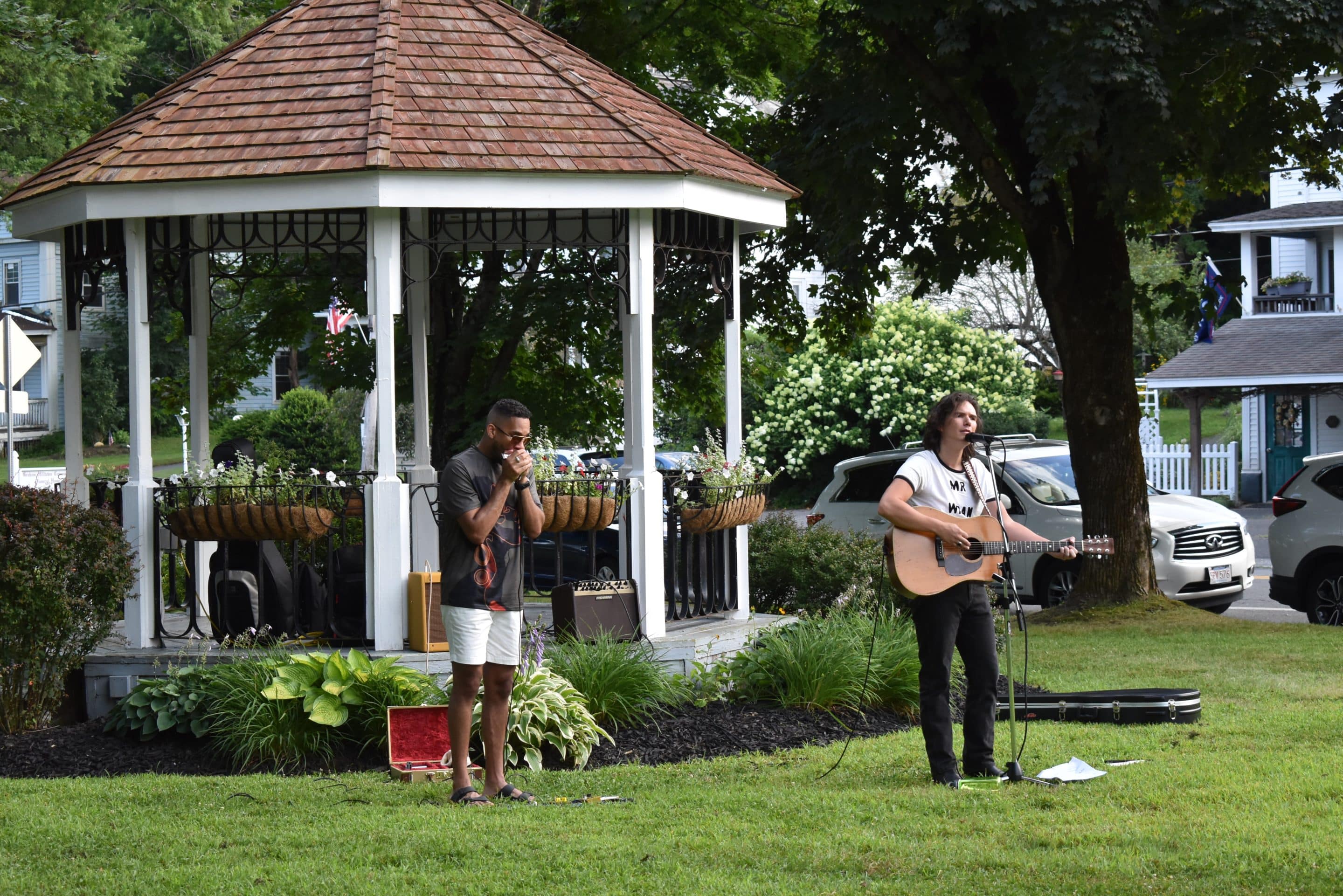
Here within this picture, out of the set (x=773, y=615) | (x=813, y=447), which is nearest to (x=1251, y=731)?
(x=773, y=615)

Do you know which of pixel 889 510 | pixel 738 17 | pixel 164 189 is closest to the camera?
pixel 889 510

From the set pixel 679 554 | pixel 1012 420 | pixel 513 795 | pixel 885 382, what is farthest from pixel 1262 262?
pixel 513 795

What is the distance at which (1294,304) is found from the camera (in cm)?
3412

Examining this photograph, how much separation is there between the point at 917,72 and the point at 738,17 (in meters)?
3.27

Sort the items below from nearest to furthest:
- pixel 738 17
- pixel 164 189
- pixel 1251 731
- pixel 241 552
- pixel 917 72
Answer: pixel 1251 731
pixel 164 189
pixel 241 552
pixel 917 72
pixel 738 17

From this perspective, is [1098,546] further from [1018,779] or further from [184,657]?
[184,657]

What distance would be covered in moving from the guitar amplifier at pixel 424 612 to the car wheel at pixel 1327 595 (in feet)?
30.5

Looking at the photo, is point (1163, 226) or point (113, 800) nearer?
point (113, 800)

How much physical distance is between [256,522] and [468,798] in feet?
10.5

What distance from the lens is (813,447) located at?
34719mm

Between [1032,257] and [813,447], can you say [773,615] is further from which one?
[813,447]

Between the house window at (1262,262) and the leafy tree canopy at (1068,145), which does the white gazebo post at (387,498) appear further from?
the house window at (1262,262)

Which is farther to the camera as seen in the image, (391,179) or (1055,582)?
(1055,582)

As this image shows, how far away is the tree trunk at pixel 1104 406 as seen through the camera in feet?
47.0
